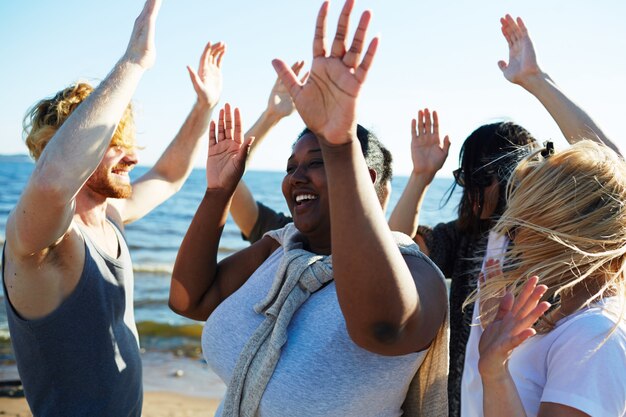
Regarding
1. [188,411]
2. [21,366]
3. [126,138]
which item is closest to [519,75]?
[126,138]

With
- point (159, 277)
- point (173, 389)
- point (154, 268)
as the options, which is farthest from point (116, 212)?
point (154, 268)

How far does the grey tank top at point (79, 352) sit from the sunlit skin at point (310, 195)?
33.9 inches

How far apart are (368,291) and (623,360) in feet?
2.19

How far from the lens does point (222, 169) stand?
2.54 metres

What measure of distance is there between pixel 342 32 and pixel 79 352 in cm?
167

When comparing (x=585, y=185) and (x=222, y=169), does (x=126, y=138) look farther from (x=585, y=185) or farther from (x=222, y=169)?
(x=585, y=185)

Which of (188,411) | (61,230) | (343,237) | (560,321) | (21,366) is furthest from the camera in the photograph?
(188,411)

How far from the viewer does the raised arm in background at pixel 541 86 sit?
2641mm

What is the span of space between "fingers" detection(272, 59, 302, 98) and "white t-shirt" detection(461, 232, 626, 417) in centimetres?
94

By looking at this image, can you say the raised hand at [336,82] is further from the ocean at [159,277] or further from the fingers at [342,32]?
the ocean at [159,277]

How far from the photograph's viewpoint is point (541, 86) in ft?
9.71

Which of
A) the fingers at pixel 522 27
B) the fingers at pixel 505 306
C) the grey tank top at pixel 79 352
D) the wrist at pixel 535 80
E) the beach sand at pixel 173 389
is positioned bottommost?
the beach sand at pixel 173 389

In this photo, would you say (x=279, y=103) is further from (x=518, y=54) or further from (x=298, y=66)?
(x=518, y=54)

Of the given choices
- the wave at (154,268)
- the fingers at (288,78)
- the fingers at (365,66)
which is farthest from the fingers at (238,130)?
the wave at (154,268)
